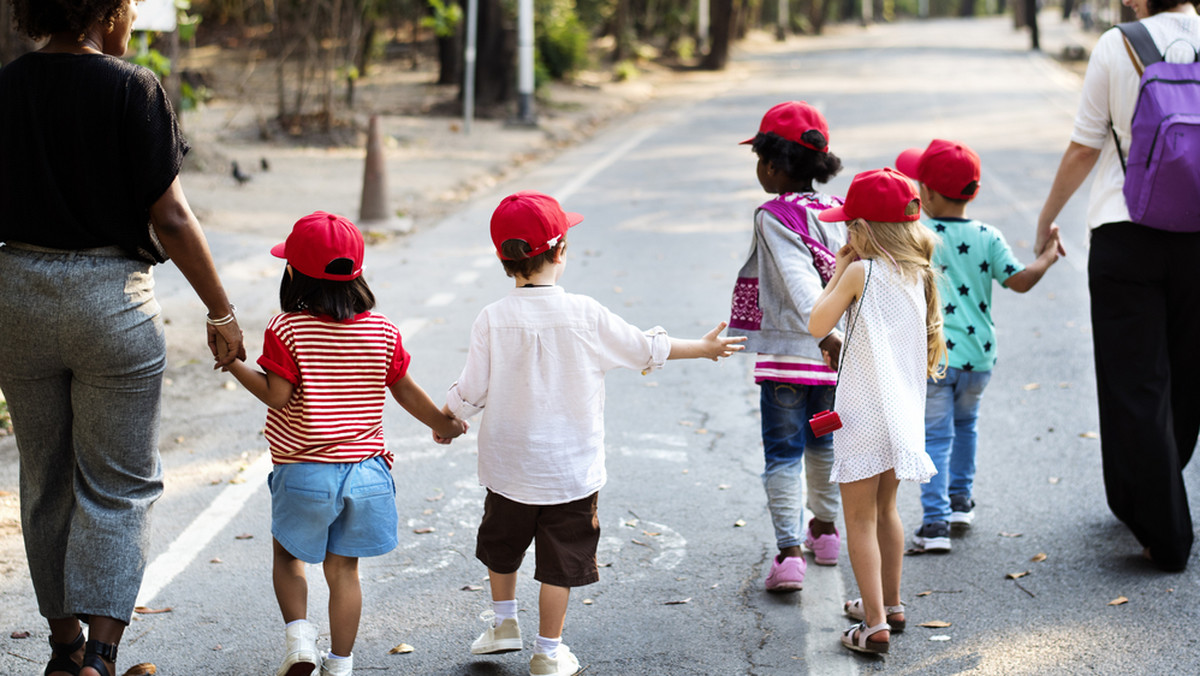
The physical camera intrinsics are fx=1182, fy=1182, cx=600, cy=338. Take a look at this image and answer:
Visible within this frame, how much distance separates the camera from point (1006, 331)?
8.05 meters

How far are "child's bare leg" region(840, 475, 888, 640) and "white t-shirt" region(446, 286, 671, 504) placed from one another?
862 mm

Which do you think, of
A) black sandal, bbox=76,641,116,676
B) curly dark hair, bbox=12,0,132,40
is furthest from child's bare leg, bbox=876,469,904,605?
curly dark hair, bbox=12,0,132,40

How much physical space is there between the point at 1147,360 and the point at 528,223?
2.41 m

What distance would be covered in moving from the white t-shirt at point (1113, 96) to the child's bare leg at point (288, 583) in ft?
10.1

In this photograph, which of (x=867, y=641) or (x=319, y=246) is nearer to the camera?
(x=319, y=246)

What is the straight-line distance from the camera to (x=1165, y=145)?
407 centimetres

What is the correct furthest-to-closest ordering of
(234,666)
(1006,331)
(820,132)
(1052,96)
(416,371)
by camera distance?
(1052,96), (1006,331), (416,371), (820,132), (234,666)

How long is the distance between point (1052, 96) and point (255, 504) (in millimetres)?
23567

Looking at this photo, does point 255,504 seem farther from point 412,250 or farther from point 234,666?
point 412,250

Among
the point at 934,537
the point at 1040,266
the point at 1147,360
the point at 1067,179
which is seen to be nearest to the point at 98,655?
the point at 934,537

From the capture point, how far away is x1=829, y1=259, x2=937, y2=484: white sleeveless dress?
12.2ft

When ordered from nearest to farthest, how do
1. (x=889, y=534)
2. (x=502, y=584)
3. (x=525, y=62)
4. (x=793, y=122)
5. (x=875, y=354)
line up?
(x=502, y=584)
(x=875, y=354)
(x=889, y=534)
(x=793, y=122)
(x=525, y=62)

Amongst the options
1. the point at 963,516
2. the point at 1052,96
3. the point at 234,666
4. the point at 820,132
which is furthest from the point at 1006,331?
the point at 1052,96

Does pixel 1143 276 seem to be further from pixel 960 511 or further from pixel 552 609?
pixel 552 609
